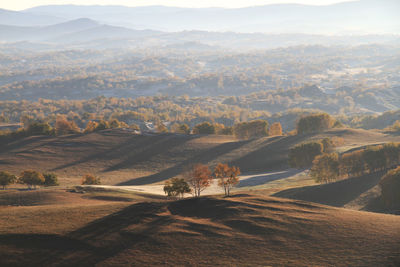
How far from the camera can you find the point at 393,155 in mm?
126750

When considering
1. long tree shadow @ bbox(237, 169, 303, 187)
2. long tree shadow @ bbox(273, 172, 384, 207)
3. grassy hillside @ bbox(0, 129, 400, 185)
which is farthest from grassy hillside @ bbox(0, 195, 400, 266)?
grassy hillside @ bbox(0, 129, 400, 185)

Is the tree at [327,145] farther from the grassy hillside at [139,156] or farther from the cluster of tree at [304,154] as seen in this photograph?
the cluster of tree at [304,154]

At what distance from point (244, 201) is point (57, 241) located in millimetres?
31332

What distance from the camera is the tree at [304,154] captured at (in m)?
156

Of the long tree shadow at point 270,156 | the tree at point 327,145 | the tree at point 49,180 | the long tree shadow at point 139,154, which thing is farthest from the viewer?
the long tree shadow at point 139,154

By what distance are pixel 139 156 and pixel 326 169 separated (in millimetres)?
95430

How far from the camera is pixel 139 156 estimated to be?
18812 centimetres

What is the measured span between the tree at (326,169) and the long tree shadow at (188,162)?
197 ft

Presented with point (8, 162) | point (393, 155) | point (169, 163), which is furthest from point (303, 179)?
point (8, 162)

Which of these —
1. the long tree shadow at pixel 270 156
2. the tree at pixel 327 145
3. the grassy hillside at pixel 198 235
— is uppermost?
the grassy hillside at pixel 198 235

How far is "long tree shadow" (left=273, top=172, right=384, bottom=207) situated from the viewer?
318 feet

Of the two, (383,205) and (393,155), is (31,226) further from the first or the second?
(393,155)

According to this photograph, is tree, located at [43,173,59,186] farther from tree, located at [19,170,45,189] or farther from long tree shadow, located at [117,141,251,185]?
long tree shadow, located at [117,141,251,185]

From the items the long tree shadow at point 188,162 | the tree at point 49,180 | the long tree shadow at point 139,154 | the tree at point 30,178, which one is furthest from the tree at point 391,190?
the long tree shadow at point 139,154
